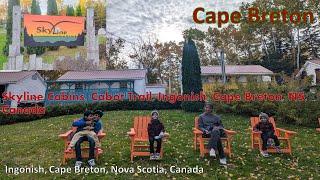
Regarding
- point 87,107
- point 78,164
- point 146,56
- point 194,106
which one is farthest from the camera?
point 146,56

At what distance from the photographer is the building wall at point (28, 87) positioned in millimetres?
28689

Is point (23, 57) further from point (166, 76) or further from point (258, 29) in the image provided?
point (258, 29)

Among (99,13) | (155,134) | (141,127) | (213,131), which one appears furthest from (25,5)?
(213,131)

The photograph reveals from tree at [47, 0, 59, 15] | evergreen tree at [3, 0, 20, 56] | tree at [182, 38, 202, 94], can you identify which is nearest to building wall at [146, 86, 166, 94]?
tree at [47, 0, 59, 15]

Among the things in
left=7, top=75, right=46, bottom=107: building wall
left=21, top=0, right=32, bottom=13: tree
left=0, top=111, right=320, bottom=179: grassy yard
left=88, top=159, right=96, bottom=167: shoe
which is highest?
left=21, top=0, right=32, bottom=13: tree

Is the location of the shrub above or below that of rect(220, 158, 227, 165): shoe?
above

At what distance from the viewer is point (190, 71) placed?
21.6 m

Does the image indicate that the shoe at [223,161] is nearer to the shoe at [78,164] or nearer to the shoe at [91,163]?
the shoe at [91,163]

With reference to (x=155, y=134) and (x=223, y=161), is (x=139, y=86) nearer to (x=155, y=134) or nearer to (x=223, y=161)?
(x=155, y=134)

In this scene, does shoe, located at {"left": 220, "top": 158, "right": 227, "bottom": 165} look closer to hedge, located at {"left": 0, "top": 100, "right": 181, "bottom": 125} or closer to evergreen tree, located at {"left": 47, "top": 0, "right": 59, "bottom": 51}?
hedge, located at {"left": 0, "top": 100, "right": 181, "bottom": 125}


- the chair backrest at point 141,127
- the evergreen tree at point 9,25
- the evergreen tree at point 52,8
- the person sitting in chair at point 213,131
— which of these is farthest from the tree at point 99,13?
the person sitting in chair at point 213,131

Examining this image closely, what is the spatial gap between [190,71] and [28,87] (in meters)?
15.6

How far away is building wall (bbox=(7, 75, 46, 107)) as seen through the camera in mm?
28689

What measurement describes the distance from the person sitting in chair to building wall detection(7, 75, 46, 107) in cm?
2199
